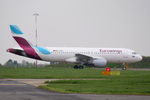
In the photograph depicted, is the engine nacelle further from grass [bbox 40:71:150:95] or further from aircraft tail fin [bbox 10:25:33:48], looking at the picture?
grass [bbox 40:71:150:95]

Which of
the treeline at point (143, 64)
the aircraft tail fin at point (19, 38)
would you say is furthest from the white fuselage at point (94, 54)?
the treeline at point (143, 64)

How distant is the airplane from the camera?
64625 millimetres

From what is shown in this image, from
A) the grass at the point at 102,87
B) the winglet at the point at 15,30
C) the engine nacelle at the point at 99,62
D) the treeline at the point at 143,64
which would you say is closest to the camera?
the grass at the point at 102,87

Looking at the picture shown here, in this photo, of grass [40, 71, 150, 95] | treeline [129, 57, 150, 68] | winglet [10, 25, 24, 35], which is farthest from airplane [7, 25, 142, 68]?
grass [40, 71, 150, 95]

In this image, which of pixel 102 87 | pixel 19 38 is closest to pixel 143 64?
pixel 19 38

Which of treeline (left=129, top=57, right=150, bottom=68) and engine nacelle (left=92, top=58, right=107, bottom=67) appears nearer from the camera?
engine nacelle (left=92, top=58, right=107, bottom=67)

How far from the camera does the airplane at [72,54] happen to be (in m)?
64.6

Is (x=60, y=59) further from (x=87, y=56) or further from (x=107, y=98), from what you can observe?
(x=107, y=98)

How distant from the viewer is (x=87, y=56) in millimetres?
66250

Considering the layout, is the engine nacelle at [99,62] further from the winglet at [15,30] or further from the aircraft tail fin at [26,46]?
the winglet at [15,30]

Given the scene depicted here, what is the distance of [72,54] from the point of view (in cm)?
6662

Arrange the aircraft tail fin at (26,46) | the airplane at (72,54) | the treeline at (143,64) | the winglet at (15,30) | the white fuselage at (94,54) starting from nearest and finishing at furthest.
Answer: the aircraft tail fin at (26,46) < the airplane at (72,54) < the winglet at (15,30) < the white fuselage at (94,54) < the treeline at (143,64)

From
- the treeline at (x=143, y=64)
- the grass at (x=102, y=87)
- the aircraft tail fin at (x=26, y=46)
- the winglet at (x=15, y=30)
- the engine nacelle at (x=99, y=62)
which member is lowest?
the grass at (x=102, y=87)

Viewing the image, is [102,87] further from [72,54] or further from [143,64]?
[143,64]
